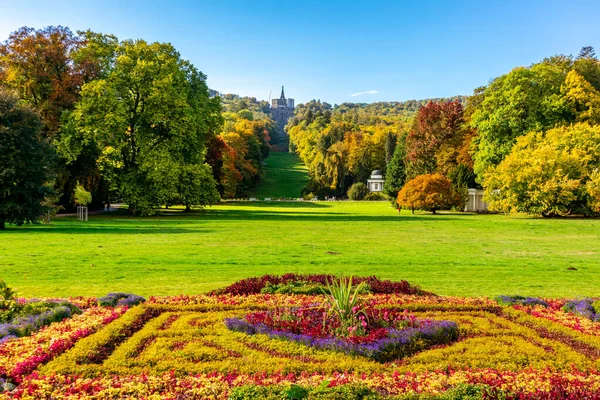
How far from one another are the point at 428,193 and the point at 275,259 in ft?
103

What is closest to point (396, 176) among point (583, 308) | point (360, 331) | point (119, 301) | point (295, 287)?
point (295, 287)

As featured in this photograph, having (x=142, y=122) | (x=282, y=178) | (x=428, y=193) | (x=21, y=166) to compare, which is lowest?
(x=428, y=193)

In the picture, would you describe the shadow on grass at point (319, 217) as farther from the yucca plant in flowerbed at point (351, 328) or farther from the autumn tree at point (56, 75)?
the yucca plant in flowerbed at point (351, 328)

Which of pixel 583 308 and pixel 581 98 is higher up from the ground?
pixel 581 98

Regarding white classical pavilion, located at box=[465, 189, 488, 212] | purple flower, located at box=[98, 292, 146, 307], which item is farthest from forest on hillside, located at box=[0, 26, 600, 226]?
purple flower, located at box=[98, 292, 146, 307]

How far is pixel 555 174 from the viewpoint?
121 ft

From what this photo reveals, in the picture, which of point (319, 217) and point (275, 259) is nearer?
point (275, 259)

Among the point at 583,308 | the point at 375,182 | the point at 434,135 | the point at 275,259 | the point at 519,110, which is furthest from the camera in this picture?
the point at 375,182

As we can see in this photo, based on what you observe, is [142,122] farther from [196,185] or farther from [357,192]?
[357,192]

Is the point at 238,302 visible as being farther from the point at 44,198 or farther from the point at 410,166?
the point at 410,166

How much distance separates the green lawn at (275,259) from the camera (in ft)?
38.5

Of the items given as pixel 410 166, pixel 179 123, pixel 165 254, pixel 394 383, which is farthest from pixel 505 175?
pixel 394 383

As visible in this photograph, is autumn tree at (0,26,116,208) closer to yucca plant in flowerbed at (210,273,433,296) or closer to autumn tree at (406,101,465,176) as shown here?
yucca plant in flowerbed at (210,273,433,296)

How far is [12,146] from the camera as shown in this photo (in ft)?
76.5
